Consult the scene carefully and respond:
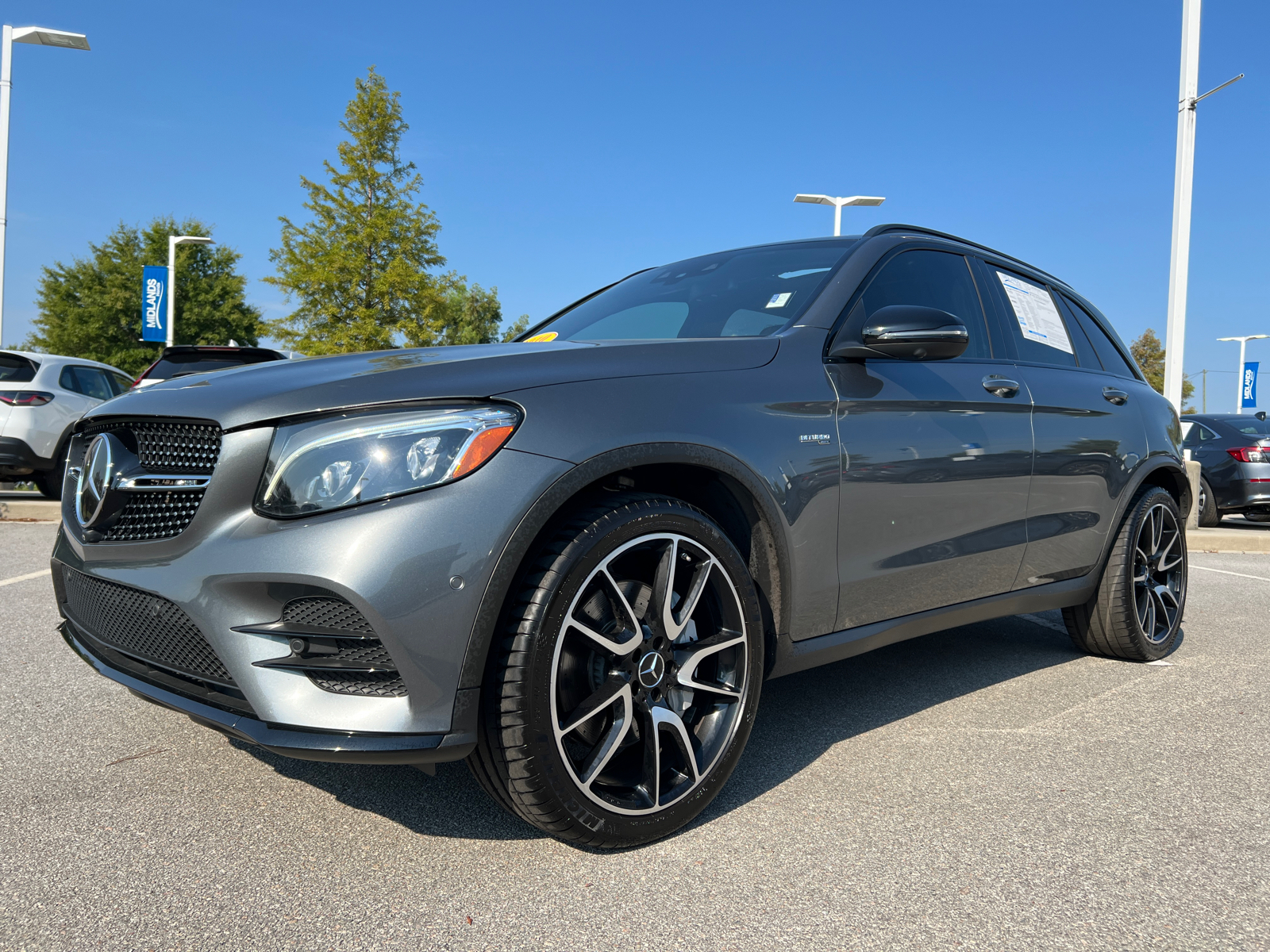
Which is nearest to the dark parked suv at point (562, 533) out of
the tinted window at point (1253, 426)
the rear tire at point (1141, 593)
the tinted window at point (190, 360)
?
the rear tire at point (1141, 593)

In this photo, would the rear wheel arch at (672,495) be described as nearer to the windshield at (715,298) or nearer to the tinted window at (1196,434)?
the windshield at (715,298)

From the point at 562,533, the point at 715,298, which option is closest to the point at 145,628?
the point at 562,533

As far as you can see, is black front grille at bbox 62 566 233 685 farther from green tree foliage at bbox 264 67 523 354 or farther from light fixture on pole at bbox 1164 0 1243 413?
green tree foliage at bbox 264 67 523 354

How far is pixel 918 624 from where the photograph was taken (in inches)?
121

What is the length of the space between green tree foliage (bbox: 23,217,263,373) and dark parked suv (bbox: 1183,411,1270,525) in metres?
38.4

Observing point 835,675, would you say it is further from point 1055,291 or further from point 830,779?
point 1055,291

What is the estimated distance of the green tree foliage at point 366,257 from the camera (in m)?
24.4

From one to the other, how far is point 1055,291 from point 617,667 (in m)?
3.12

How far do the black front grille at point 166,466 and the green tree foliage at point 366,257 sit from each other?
22.9 meters

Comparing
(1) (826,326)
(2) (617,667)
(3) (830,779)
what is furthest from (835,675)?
(2) (617,667)

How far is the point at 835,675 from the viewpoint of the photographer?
3.91 m

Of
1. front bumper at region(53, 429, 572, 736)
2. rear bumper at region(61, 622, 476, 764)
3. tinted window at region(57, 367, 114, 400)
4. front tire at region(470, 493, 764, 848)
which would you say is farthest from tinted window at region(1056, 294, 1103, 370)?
tinted window at region(57, 367, 114, 400)

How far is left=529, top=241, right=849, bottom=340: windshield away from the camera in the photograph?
3.06 metres

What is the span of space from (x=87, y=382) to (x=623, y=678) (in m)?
10.0
